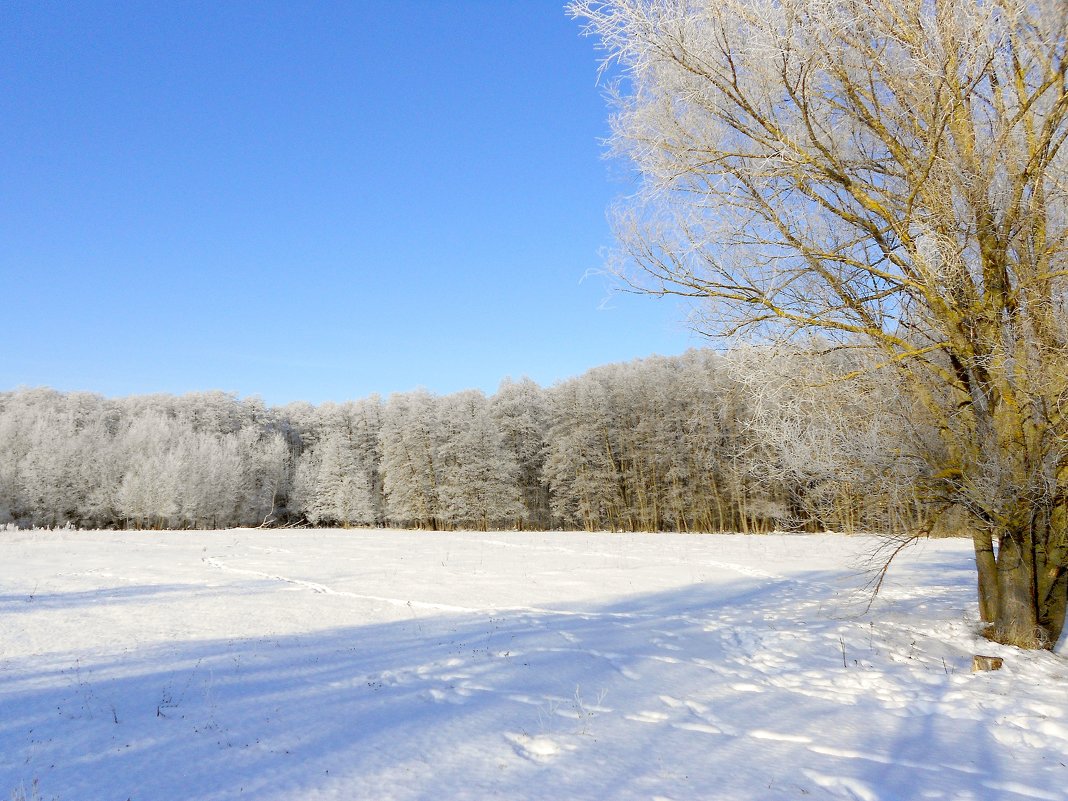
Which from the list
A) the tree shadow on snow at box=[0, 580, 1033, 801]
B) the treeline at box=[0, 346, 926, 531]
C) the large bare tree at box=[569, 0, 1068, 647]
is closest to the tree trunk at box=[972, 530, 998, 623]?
the large bare tree at box=[569, 0, 1068, 647]

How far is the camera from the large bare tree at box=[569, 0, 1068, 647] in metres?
6.49

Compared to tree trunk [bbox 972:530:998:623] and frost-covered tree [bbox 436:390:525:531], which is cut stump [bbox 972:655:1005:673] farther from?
frost-covered tree [bbox 436:390:525:531]

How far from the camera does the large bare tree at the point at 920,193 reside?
649 centimetres

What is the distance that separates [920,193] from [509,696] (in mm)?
7222

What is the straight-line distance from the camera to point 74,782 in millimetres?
3832

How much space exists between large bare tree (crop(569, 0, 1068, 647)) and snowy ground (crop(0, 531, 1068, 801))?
2280 millimetres

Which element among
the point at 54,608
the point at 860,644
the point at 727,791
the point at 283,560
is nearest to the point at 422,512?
the point at 283,560

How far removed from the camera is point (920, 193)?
277 inches

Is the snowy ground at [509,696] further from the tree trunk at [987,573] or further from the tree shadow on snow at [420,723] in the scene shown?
the tree trunk at [987,573]

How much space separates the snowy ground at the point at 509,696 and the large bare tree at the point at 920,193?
2280 mm

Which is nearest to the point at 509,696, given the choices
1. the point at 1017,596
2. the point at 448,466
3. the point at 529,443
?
the point at 1017,596

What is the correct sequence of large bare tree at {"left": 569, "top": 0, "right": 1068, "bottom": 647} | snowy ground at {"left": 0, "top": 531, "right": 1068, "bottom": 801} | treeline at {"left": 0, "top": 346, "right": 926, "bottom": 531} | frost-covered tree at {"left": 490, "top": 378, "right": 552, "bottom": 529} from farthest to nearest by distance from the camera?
1. frost-covered tree at {"left": 490, "top": 378, "right": 552, "bottom": 529}
2. treeline at {"left": 0, "top": 346, "right": 926, "bottom": 531}
3. large bare tree at {"left": 569, "top": 0, "right": 1068, "bottom": 647}
4. snowy ground at {"left": 0, "top": 531, "right": 1068, "bottom": 801}

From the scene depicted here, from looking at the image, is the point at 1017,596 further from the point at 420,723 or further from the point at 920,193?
the point at 420,723

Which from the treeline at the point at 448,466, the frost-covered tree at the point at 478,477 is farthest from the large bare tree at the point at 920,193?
the frost-covered tree at the point at 478,477
